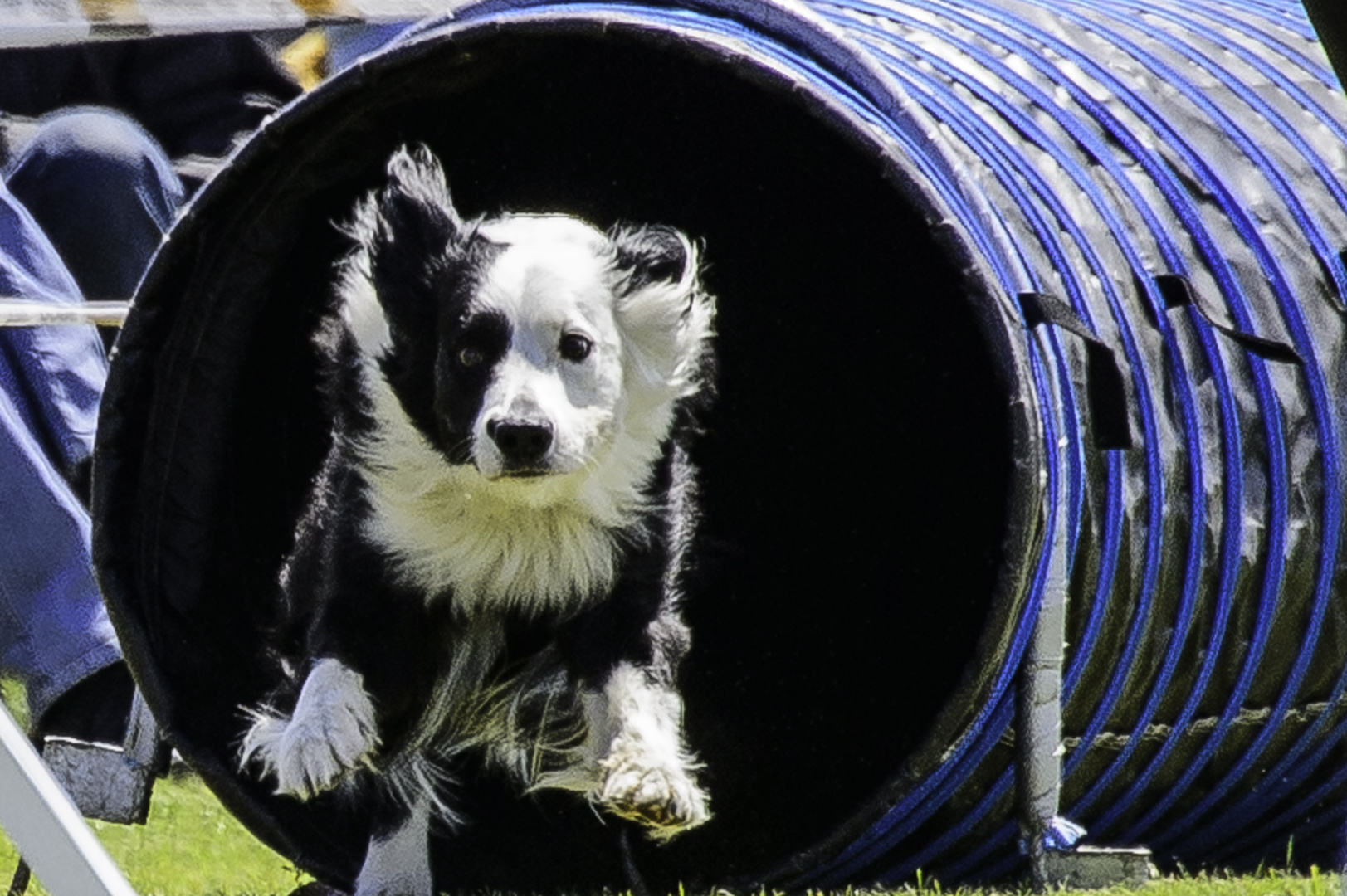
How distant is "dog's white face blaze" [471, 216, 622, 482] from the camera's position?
393cm

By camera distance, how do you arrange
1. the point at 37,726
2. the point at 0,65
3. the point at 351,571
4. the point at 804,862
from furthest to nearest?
the point at 0,65, the point at 37,726, the point at 351,571, the point at 804,862

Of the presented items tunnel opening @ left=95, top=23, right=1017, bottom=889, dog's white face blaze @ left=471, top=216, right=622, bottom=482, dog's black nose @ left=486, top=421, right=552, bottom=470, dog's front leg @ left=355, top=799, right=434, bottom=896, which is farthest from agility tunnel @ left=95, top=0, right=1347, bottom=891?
dog's black nose @ left=486, top=421, right=552, bottom=470

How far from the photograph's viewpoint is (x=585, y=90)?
4.77 m

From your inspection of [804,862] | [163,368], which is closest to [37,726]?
[163,368]

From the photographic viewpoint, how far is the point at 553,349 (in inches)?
158

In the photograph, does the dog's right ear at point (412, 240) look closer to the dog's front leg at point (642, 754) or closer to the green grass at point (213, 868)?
the dog's front leg at point (642, 754)

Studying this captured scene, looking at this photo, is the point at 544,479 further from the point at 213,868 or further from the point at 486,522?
the point at 213,868

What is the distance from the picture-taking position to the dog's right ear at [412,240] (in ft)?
13.6

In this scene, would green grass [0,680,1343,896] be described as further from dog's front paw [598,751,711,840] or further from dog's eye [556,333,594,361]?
dog's eye [556,333,594,361]

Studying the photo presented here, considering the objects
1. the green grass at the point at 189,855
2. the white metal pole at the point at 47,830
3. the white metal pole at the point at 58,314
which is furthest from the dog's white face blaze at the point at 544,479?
the white metal pole at the point at 47,830

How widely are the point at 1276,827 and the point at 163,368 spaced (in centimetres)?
250

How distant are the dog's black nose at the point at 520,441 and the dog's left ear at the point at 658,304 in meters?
0.40

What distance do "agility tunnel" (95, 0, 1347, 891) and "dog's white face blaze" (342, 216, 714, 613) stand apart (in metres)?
0.35

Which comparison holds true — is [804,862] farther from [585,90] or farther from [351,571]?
[585,90]
